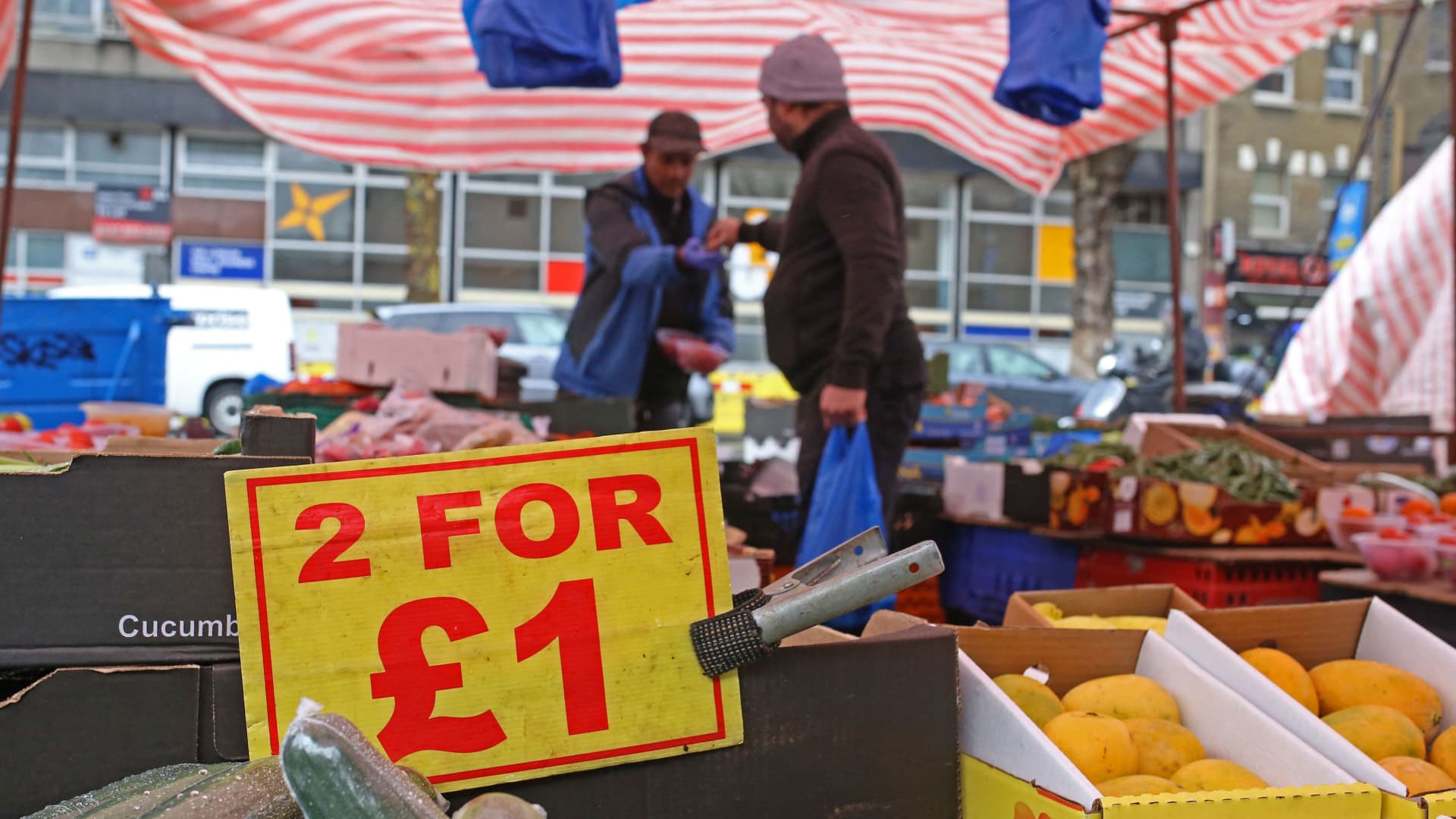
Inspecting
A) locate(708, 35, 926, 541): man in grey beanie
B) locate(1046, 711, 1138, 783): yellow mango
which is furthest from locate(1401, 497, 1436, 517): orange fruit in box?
locate(1046, 711, 1138, 783): yellow mango

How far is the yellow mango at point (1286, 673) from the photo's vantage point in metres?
1.91

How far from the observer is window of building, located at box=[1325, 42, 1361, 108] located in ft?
93.7

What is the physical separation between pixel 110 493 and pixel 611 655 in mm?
612

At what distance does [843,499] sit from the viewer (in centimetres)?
354

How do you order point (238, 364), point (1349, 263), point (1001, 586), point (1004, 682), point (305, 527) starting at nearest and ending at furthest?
1. point (305, 527)
2. point (1004, 682)
3. point (1001, 586)
4. point (1349, 263)
5. point (238, 364)

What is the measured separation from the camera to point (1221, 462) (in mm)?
4410

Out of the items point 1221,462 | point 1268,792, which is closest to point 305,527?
point 1268,792

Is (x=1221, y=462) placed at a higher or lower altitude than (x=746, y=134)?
lower

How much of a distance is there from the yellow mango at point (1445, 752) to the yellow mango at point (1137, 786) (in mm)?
536

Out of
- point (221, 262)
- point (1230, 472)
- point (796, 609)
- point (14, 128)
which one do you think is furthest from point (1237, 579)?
point (221, 262)

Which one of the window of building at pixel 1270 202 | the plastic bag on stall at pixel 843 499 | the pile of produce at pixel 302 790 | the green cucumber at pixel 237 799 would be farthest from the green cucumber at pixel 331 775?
the window of building at pixel 1270 202

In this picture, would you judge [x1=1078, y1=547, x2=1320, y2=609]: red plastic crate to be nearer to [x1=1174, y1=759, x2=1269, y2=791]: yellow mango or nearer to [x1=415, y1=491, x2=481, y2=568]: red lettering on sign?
[x1=1174, y1=759, x2=1269, y2=791]: yellow mango

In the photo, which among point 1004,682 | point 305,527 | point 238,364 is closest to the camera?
point 305,527

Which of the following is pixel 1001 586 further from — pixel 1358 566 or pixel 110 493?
pixel 110 493
